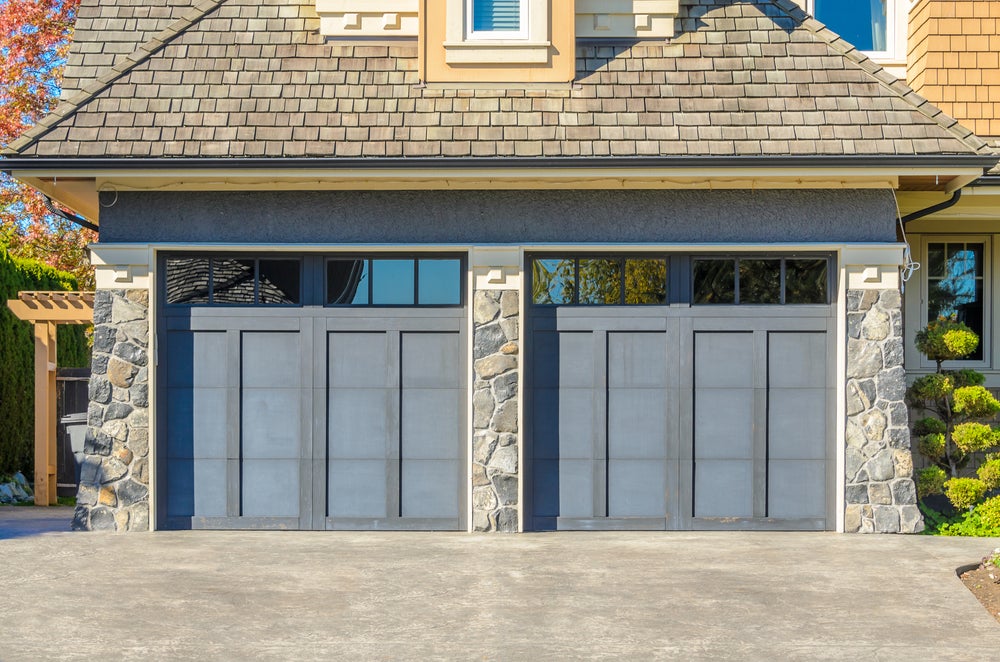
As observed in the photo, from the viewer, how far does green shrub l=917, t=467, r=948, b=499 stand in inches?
409

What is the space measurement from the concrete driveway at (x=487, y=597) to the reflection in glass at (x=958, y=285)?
3259 millimetres

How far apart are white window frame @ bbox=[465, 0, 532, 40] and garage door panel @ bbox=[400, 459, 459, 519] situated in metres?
4.05

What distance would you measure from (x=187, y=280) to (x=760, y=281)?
5.40 m

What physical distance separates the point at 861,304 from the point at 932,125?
5.62 ft

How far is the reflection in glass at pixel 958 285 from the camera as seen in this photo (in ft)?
39.8

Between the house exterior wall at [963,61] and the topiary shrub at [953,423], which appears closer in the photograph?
the topiary shrub at [953,423]

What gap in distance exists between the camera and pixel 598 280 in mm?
10359

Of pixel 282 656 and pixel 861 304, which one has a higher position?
pixel 861 304

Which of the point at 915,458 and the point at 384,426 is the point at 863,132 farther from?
the point at 384,426

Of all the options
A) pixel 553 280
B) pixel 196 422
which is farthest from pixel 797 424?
pixel 196 422

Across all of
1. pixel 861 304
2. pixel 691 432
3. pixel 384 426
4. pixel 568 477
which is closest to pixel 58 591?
pixel 384 426

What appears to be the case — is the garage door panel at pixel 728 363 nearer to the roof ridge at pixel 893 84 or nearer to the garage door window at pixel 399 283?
the garage door window at pixel 399 283

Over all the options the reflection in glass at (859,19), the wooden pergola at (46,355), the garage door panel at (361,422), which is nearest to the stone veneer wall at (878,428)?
the reflection in glass at (859,19)

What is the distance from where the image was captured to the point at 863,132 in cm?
981
